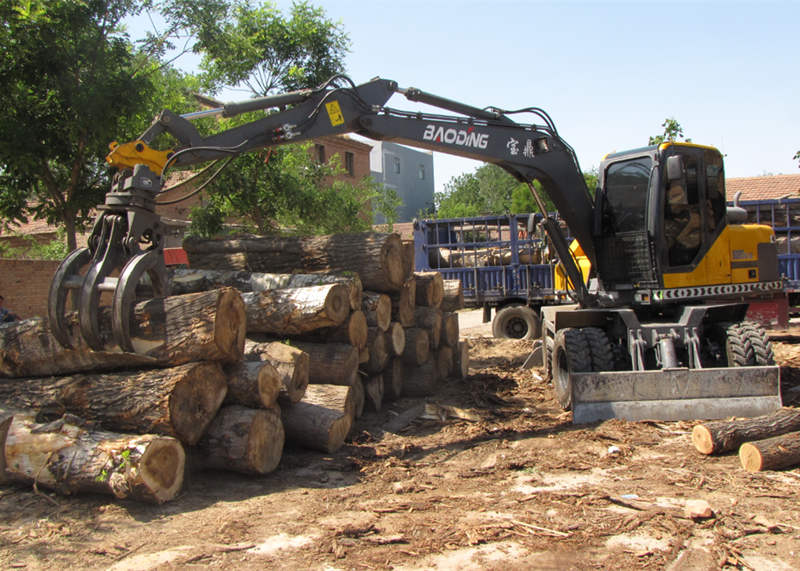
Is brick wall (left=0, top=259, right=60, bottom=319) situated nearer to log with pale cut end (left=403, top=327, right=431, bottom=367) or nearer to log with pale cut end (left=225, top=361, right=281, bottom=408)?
log with pale cut end (left=403, top=327, right=431, bottom=367)

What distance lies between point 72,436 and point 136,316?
1043 mm

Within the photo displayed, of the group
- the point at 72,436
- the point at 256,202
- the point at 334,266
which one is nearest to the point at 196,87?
the point at 256,202

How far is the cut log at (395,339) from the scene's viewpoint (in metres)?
8.27

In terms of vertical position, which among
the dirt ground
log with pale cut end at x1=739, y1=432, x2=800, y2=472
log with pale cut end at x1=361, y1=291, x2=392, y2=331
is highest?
log with pale cut end at x1=361, y1=291, x2=392, y2=331

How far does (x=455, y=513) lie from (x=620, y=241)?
460cm

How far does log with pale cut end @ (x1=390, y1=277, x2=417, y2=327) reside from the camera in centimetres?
866

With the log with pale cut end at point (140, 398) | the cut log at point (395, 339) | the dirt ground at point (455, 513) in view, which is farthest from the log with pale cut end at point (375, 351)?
the log with pale cut end at point (140, 398)

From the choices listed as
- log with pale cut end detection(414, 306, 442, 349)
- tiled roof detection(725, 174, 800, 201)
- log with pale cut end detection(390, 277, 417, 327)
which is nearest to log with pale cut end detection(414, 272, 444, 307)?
log with pale cut end detection(414, 306, 442, 349)

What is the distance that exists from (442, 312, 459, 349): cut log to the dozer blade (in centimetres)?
332

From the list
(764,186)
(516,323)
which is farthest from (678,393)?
(764,186)

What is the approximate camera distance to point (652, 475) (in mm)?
5293

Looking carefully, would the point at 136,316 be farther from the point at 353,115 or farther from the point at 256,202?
the point at 256,202

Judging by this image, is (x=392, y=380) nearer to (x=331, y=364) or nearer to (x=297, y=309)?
(x=331, y=364)

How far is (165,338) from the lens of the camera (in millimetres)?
5367
